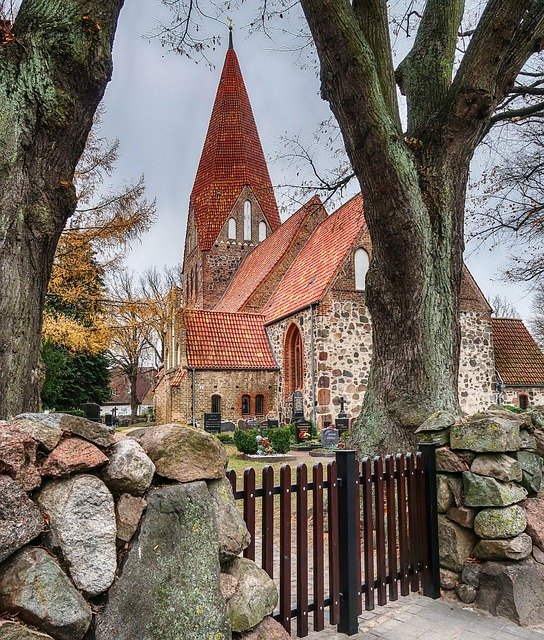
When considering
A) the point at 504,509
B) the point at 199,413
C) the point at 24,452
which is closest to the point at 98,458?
the point at 24,452

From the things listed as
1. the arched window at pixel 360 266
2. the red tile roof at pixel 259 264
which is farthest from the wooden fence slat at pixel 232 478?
the red tile roof at pixel 259 264

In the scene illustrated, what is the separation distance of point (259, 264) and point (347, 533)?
2344cm

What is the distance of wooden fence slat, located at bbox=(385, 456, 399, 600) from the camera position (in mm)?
3855

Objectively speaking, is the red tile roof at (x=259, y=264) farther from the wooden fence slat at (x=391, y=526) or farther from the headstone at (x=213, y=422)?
the wooden fence slat at (x=391, y=526)

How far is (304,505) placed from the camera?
10.7 feet

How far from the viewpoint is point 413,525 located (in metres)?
4.06

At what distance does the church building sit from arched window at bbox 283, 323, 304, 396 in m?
0.04

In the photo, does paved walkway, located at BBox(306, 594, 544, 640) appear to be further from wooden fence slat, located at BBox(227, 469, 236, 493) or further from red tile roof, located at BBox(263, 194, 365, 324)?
red tile roof, located at BBox(263, 194, 365, 324)

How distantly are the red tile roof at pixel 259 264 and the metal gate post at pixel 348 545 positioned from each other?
65.2 ft

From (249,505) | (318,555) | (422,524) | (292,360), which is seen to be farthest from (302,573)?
(292,360)

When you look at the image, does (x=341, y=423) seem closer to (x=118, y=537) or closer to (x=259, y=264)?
(x=259, y=264)

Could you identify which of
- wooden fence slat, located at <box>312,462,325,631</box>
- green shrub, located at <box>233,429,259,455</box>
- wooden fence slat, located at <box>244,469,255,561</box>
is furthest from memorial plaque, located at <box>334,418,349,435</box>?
wooden fence slat, located at <box>244,469,255,561</box>

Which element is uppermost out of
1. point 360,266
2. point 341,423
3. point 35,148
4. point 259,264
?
point 259,264

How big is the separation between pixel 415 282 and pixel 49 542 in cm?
480
